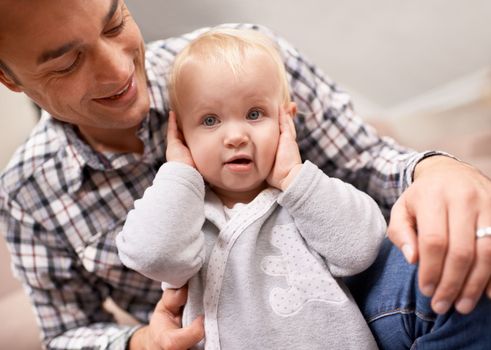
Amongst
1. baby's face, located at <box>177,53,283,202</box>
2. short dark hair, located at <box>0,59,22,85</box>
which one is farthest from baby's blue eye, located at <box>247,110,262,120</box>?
short dark hair, located at <box>0,59,22,85</box>

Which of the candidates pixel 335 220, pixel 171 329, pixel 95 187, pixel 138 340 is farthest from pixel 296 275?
pixel 95 187

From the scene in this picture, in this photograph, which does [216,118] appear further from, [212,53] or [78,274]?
[78,274]

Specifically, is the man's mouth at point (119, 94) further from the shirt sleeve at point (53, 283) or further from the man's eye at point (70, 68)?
the shirt sleeve at point (53, 283)

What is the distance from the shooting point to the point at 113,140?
99 cm

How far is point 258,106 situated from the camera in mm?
804

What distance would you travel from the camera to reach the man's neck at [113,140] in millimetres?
977

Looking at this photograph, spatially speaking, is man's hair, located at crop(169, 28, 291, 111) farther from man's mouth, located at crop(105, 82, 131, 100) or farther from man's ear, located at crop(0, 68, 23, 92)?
man's ear, located at crop(0, 68, 23, 92)

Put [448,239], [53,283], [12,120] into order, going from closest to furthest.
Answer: [448,239], [53,283], [12,120]

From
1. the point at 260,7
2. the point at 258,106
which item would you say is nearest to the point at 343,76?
the point at 260,7

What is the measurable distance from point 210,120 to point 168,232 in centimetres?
20

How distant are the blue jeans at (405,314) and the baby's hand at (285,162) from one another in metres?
0.20

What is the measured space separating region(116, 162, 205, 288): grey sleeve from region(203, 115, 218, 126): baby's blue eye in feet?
0.29

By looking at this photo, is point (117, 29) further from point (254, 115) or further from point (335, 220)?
point (335, 220)

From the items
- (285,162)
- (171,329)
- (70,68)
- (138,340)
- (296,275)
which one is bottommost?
(138,340)
